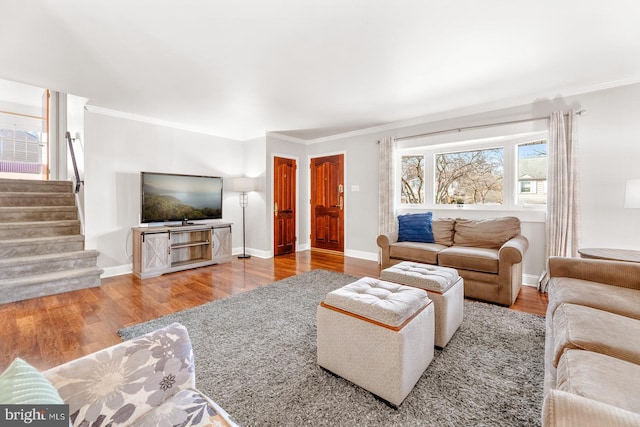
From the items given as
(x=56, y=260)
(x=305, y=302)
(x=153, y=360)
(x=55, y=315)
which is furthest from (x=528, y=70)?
(x=56, y=260)

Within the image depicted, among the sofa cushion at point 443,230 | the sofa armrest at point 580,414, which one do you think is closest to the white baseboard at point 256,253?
the sofa cushion at point 443,230

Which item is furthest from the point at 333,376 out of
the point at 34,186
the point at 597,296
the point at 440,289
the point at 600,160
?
the point at 34,186

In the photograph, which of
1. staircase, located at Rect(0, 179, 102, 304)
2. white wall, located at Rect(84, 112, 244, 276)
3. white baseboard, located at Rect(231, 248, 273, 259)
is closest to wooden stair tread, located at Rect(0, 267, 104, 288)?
staircase, located at Rect(0, 179, 102, 304)

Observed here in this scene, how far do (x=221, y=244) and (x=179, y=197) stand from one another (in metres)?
1.05

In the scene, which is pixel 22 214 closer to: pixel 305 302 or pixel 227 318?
pixel 227 318

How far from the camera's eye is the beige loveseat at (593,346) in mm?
707

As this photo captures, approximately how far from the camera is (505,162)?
378 cm

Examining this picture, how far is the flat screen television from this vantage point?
411 cm

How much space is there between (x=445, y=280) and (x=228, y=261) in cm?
390

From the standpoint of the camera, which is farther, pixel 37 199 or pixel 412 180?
pixel 412 180

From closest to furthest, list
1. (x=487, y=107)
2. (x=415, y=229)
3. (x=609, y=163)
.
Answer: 1. (x=609, y=163)
2. (x=487, y=107)
3. (x=415, y=229)

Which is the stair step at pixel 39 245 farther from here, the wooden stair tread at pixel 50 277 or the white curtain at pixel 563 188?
the white curtain at pixel 563 188

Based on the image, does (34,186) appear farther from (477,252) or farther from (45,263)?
(477,252)

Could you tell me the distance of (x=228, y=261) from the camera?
16.2 feet
